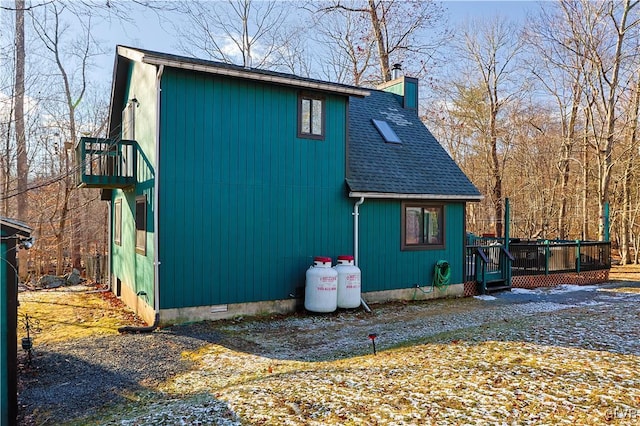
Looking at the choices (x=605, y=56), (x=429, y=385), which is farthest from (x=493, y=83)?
(x=429, y=385)

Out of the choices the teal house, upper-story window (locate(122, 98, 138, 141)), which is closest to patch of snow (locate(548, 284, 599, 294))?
the teal house

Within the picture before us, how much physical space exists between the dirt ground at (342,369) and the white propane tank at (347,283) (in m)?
0.29

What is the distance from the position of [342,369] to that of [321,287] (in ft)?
10.5

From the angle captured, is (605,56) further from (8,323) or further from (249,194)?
(8,323)

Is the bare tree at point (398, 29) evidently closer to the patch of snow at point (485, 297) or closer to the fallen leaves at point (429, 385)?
the patch of snow at point (485, 297)

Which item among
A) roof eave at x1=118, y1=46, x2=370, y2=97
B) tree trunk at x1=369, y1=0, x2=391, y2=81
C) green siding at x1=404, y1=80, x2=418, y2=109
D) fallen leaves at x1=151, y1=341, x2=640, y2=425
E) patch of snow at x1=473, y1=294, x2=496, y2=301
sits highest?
tree trunk at x1=369, y1=0, x2=391, y2=81

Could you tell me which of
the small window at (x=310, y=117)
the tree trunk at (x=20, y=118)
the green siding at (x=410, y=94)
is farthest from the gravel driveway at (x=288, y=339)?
the green siding at (x=410, y=94)

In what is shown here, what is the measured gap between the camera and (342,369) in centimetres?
550

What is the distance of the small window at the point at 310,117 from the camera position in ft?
30.0

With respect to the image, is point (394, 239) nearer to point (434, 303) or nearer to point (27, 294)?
point (434, 303)

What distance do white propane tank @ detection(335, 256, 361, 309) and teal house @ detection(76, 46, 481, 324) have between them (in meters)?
0.41

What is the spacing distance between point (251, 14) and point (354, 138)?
14009 millimetres

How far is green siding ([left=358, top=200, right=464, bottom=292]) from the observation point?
32.5 ft

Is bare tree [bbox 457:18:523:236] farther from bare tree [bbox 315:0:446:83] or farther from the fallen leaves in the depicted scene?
the fallen leaves
